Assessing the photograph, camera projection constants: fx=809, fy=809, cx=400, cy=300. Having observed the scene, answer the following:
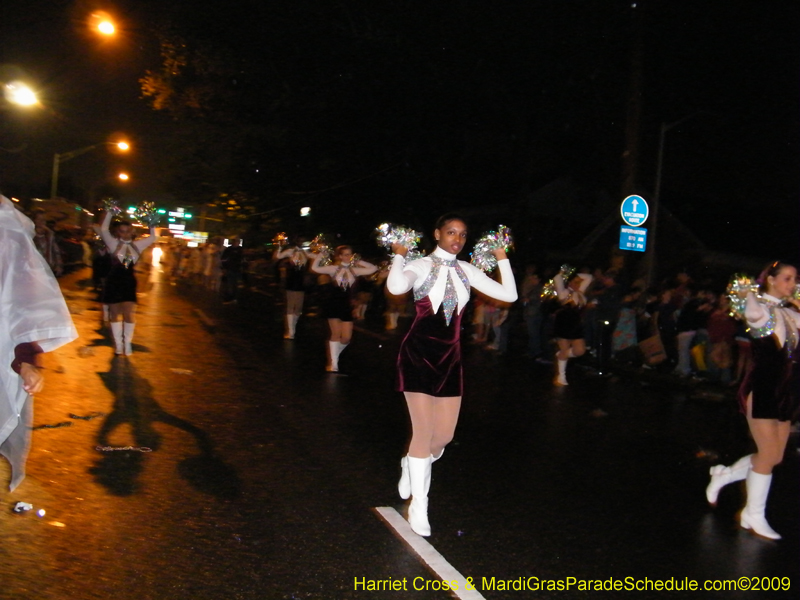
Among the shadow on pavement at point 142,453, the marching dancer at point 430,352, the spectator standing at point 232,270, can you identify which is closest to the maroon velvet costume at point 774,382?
the marching dancer at point 430,352

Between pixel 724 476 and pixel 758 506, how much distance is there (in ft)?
1.63

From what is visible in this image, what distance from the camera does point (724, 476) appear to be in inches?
239

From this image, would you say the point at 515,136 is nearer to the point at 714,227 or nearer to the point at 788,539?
the point at 714,227

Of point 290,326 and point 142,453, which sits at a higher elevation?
point 290,326

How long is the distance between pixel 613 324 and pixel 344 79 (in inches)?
552

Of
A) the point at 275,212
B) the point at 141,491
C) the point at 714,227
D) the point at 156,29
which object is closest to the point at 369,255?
the point at 275,212

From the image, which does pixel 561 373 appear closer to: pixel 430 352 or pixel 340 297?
pixel 340 297

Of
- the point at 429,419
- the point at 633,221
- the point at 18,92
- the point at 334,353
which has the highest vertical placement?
the point at 18,92

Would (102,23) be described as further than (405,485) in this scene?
Yes

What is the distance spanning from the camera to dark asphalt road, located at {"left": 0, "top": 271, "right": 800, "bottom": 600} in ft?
14.5

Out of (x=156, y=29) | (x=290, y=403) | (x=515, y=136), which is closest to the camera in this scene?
(x=290, y=403)

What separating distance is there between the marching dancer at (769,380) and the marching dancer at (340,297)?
20.0 ft

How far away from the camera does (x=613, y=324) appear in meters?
14.3

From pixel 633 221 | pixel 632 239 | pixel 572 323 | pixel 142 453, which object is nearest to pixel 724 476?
pixel 142 453
